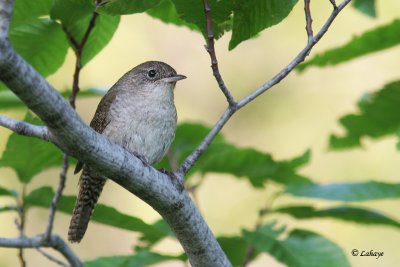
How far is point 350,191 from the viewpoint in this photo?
3.79 m

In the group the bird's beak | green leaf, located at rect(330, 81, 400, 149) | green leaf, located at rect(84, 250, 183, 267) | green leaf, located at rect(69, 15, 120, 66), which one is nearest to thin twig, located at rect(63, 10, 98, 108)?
green leaf, located at rect(69, 15, 120, 66)

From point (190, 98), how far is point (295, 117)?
109cm

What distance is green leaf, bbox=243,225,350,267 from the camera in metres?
3.64

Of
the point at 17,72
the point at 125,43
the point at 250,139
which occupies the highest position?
the point at 125,43

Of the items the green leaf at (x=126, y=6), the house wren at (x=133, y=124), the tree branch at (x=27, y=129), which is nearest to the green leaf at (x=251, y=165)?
the house wren at (x=133, y=124)

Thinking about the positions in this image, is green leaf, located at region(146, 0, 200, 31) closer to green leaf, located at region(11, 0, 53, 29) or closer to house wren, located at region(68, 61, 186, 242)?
green leaf, located at region(11, 0, 53, 29)

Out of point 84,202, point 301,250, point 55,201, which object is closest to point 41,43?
point 55,201

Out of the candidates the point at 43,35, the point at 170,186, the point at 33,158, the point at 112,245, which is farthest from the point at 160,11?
the point at 112,245

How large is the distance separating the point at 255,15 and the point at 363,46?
4.18 feet

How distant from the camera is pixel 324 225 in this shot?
776cm

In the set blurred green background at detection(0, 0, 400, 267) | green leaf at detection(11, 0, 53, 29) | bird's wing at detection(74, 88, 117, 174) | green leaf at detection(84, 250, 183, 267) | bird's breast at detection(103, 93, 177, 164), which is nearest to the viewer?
green leaf at detection(11, 0, 53, 29)

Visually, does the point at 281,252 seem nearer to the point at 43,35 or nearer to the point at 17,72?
the point at 43,35

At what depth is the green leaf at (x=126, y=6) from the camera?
2.86m

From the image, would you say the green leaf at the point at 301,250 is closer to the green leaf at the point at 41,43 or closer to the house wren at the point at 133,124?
the house wren at the point at 133,124
